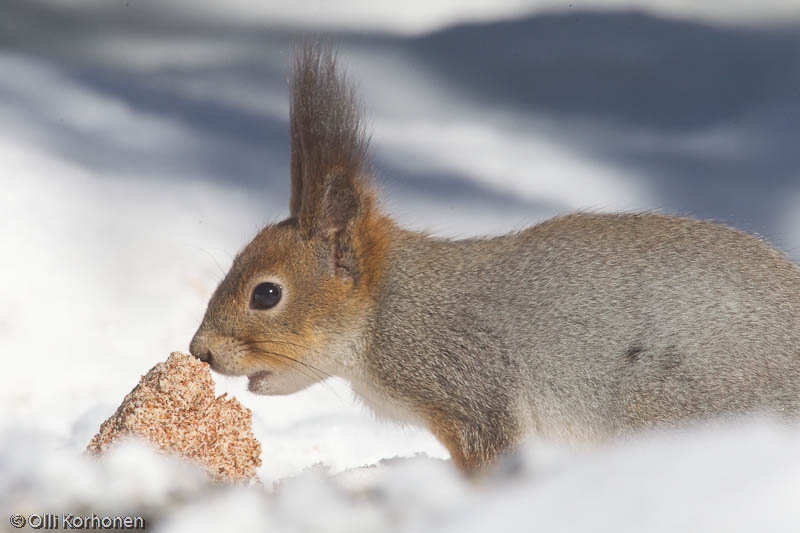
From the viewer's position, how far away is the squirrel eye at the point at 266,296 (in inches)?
160

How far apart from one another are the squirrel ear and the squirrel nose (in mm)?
648

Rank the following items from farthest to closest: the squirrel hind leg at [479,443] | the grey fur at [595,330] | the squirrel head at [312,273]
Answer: the squirrel head at [312,273], the squirrel hind leg at [479,443], the grey fur at [595,330]

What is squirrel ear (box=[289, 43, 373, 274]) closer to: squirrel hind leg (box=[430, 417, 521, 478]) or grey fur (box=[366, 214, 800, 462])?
grey fur (box=[366, 214, 800, 462])

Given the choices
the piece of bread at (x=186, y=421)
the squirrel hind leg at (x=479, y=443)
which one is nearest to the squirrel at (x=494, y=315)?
the squirrel hind leg at (x=479, y=443)

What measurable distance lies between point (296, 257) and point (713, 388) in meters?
1.76

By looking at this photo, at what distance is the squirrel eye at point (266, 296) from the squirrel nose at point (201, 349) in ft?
0.83

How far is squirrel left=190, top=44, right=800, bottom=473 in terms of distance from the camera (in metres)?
3.61

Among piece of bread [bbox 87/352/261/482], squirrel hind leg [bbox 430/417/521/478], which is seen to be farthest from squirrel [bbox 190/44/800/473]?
piece of bread [bbox 87/352/261/482]

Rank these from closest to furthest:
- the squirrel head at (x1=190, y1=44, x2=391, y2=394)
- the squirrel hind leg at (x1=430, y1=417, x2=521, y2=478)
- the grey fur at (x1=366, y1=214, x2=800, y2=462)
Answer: the grey fur at (x1=366, y1=214, x2=800, y2=462) < the squirrel hind leg at (x1=430, y1=417, x2=521, y2=478) < the squirrel head at (x1=190, y1=44, x2=391, y2=394)

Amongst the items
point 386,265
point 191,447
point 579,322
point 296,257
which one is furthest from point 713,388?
point 191,447

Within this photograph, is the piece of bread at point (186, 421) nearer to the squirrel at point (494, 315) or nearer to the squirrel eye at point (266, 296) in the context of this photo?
the squirrel at point (494, 315)

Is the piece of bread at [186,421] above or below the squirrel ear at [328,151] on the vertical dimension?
below

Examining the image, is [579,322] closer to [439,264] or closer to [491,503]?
[439,264]

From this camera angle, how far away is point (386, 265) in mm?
4164
